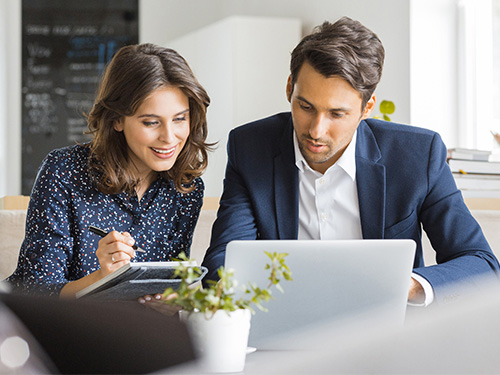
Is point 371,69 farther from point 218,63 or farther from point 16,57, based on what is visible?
point 16,57

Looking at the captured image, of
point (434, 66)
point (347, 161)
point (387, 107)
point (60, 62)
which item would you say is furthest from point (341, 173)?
point (60, 62)

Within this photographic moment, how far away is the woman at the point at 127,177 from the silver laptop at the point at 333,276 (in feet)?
2.20

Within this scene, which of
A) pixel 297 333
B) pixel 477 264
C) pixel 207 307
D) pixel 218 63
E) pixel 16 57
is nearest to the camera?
pixel 207 307

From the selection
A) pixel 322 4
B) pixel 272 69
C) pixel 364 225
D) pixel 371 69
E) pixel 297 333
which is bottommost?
pixel 297 333

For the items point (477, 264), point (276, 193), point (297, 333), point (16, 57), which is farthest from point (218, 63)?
point (297, 333)

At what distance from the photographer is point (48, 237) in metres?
1.63

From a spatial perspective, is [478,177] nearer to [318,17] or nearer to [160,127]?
[160,127]

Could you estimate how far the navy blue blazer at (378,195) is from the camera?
1607 mm

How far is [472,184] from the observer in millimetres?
2391

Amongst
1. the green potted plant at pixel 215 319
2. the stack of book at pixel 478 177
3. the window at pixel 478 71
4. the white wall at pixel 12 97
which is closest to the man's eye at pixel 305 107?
the green potted plant at pixel 215 319

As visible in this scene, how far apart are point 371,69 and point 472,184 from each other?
0.94m

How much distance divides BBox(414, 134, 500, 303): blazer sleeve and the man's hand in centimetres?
3

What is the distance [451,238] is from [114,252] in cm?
74

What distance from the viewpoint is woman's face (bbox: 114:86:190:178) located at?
66.7 inches
